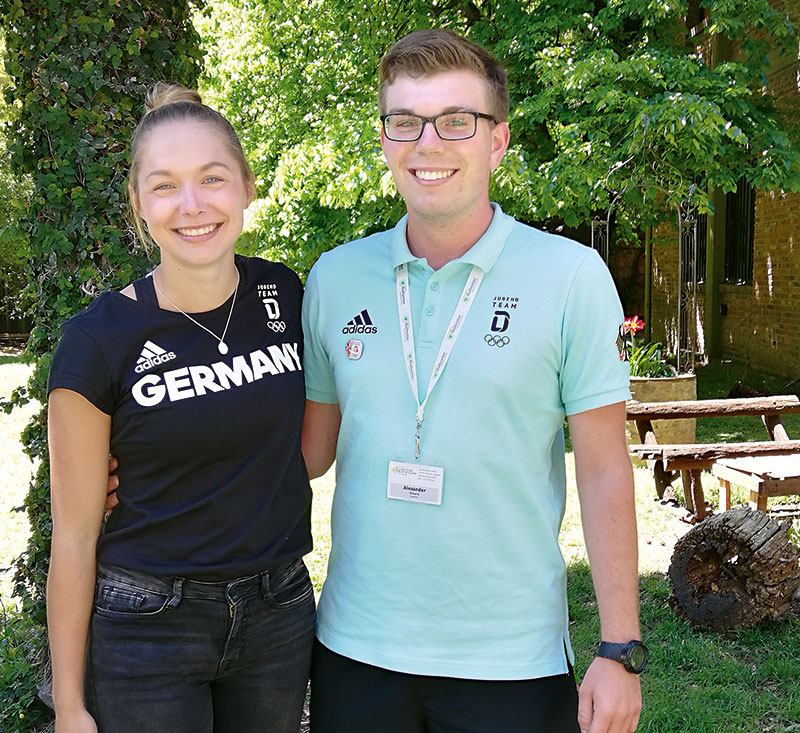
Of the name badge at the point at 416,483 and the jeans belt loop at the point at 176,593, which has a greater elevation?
the name badge at the point at 416,483

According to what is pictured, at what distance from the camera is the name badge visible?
2.04 meters

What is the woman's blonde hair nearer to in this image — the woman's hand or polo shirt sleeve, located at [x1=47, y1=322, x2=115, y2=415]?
polo shirt sleeve, located at [x1=47, y1=322, x2=115, y2=415]

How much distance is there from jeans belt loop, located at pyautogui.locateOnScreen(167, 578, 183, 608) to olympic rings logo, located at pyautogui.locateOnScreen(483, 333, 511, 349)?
2.99ft

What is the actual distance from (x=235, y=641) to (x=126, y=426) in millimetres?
574

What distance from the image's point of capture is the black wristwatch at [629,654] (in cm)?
197

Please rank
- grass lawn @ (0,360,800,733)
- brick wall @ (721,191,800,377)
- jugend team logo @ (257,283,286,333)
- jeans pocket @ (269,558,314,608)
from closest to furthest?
jeans pocket @ (269,558,314,608)
jugend team logo @ (257,283,286,333)
grass lawn @ (0,360,800,733)
brick wall @ (721,191,800,377)

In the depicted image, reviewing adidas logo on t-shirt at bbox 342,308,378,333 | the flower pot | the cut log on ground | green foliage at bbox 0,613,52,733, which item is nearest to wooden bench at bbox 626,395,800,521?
the flower pot

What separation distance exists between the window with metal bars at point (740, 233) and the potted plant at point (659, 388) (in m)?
6.92

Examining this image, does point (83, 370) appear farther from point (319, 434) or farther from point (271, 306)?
point (319, 434)

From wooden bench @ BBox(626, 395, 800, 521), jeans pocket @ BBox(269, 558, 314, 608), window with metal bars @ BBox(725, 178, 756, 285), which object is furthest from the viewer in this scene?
window with metal bars @ BBox(725, 178, 756, 285)

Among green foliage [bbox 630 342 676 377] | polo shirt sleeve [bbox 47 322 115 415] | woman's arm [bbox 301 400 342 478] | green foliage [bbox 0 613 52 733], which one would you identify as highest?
green foliage [bbox 630 342 676 377]

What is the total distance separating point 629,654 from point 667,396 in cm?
780

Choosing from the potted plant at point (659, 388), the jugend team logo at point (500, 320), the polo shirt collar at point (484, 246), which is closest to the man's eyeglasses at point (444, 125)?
the polo shirt collar at point (484, 246)

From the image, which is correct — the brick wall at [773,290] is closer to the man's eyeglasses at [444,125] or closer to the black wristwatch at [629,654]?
the man's eyeglasses at [444,125]
